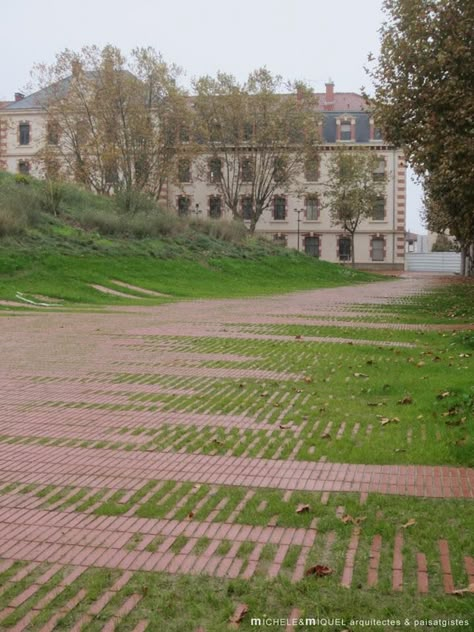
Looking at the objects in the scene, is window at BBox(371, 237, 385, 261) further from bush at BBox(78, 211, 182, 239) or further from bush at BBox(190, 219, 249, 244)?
bush at BBox(78, 211, 182, 239)

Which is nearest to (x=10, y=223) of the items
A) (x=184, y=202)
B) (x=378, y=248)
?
(x=184, y=202)

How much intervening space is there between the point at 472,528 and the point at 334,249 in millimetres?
69832

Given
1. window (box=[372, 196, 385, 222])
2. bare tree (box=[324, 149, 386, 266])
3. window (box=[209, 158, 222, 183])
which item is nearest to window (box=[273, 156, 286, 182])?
window (box=[209, 158, 222, 183])

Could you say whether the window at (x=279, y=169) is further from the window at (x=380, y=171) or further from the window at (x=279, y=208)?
the window at (x=279, y=208)

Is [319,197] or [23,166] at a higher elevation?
[23,166]

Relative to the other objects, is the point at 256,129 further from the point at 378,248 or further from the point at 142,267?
the point at 142,267

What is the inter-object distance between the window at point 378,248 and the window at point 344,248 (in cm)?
226

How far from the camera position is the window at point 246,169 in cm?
6083

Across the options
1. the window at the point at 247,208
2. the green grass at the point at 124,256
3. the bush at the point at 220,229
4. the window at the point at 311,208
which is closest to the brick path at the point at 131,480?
the green grass at the point at 124,256

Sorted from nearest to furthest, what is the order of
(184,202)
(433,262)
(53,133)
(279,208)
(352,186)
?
(53,133) → (352,186) → (184,202) → (279,208) → (433,262)

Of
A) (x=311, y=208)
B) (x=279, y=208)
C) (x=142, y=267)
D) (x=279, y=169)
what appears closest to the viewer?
(x=142, y=267)

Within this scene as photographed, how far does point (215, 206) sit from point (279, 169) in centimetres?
1334

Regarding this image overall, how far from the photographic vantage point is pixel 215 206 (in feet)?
237

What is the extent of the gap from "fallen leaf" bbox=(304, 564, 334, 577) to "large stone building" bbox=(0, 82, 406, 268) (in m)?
67.9
